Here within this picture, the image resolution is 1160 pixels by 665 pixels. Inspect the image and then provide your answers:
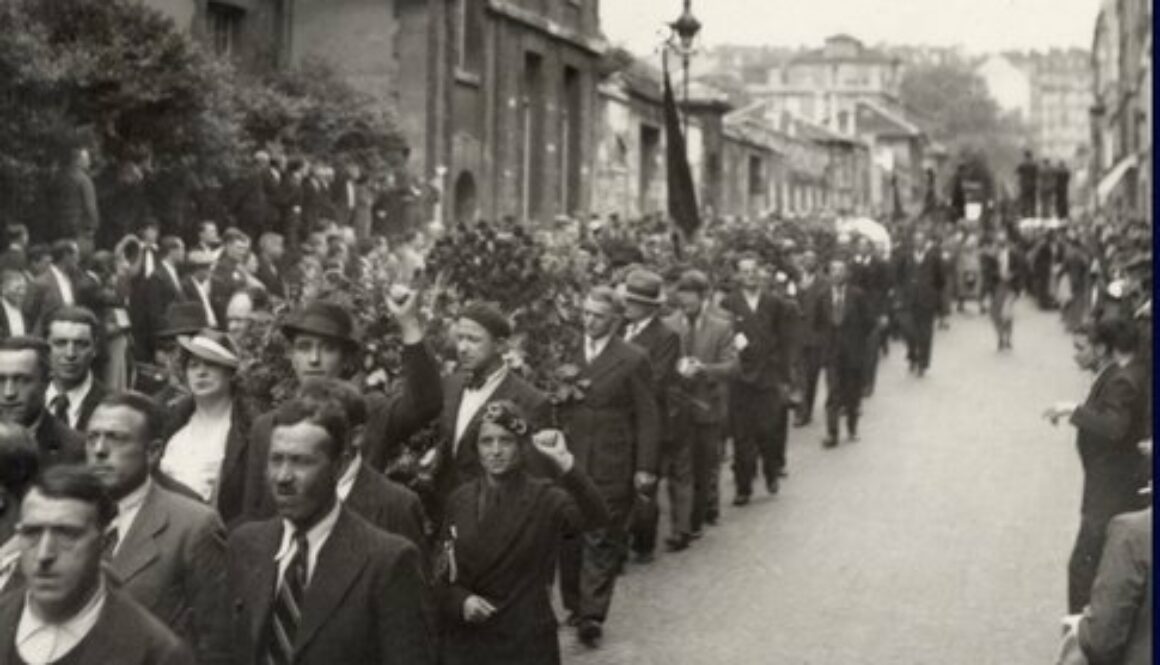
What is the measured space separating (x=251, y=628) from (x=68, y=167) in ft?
40.5

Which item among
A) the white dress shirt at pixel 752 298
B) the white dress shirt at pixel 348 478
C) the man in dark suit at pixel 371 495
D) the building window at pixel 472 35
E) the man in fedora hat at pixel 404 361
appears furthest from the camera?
the building window at pixel 472 35

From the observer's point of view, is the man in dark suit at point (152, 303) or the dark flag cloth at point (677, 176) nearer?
the man in dark suit at point (152, 303)

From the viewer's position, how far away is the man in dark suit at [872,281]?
71.5 ft

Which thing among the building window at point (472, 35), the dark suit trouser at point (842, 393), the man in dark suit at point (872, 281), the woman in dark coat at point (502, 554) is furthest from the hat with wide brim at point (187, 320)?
the building window at point (472, 35)

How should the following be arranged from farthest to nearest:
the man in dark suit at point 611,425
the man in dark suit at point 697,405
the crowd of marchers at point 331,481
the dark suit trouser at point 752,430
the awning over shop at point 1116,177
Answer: the awning over shop at point 1116,177
the dark suit trouser at point 752,430
the man in dark suit at point 697,405
the man in dark suit at point 611,425
the crowd of marchers at point 331,481

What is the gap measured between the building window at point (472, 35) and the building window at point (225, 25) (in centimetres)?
517

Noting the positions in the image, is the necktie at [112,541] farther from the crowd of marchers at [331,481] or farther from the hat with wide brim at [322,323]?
the hat with wide brim at [322,323]

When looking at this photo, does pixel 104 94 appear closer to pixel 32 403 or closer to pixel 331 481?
pixel 32 403

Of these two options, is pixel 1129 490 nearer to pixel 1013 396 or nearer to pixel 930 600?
pixel 930 600

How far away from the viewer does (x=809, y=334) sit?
20547 millimetres

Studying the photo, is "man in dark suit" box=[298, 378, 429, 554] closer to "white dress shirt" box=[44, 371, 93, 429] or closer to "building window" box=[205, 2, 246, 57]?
"white dress shirt" box=[44, 371, 93, 429]

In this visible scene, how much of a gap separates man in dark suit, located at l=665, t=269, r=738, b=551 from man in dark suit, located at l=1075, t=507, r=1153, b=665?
7.30 m

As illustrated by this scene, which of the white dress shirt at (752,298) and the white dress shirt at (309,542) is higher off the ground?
the white dress shirt at (752,298)

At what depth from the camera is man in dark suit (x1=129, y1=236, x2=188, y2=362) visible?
15711mm
